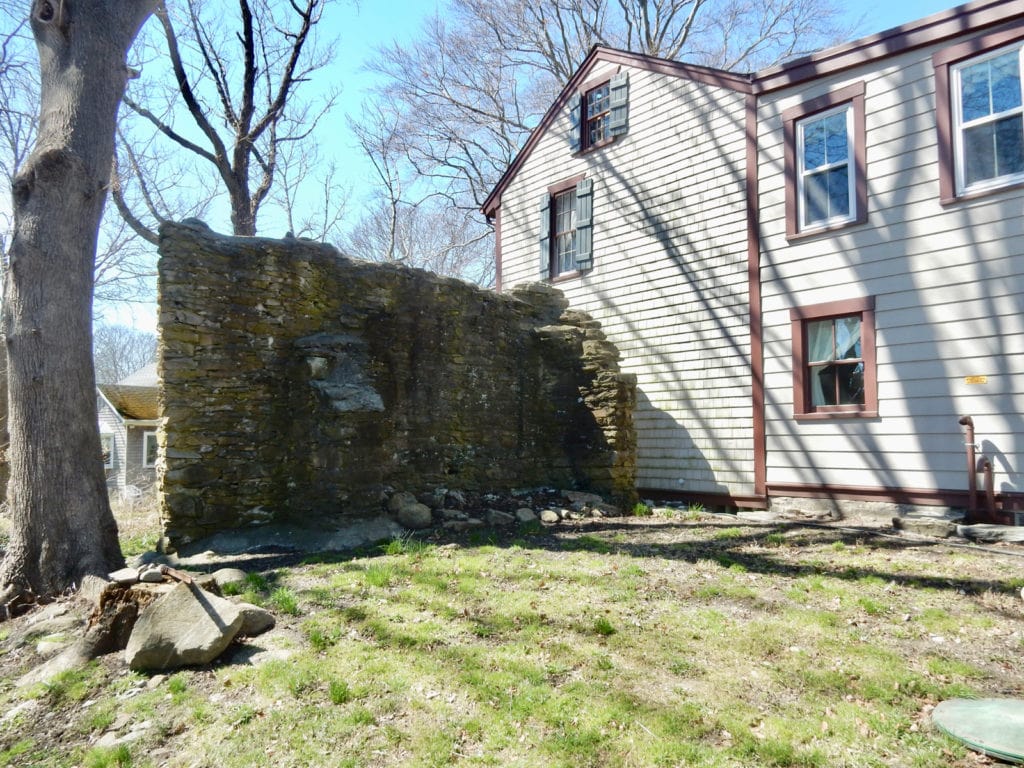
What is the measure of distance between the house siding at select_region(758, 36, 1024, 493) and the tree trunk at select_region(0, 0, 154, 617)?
8427mm

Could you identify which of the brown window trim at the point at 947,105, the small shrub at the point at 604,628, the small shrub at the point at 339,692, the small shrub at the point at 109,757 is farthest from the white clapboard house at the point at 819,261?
the small shrub at the point at 109,757

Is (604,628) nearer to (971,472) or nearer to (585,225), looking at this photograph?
(971,472)

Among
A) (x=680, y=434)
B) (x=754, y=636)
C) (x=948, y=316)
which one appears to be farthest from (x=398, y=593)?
(x=948, y=316)

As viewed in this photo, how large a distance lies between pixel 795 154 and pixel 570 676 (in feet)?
27.4

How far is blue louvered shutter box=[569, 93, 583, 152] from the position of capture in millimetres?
12484

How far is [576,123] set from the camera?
Answer: 41.2 ft

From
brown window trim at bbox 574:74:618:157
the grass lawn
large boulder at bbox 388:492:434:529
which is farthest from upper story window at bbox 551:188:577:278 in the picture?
the grass lawn

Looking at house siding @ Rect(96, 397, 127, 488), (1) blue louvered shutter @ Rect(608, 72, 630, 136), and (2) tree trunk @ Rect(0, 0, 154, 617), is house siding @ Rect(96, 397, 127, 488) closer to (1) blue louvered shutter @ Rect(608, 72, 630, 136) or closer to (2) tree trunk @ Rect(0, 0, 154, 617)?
(2) tree trunk @ Rect(0, 0, 154, 617)

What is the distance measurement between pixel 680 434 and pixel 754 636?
20.5 ft

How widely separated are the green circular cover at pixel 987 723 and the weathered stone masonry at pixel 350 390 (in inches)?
245

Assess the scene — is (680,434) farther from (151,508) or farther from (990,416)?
(151,508)

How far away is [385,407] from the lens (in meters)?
8.59

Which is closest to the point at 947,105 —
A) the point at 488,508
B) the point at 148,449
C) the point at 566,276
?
the point at 566,276

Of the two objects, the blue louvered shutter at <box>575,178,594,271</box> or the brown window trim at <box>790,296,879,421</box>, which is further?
the blue louvered shutter at <box>575,178,594,271</box>
